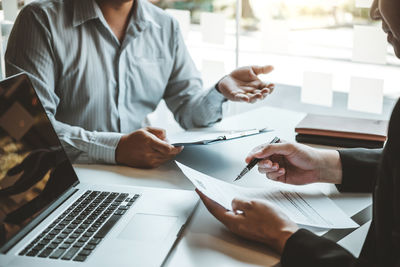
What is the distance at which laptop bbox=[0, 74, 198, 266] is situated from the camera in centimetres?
85

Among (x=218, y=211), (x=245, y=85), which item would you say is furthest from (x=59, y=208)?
(x=245, y=85)

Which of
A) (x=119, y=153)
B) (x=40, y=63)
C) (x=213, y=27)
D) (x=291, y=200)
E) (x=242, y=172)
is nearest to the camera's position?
(x=291, y=200)

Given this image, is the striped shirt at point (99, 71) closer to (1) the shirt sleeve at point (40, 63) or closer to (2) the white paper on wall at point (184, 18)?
(1) the shirt sleeve at point (40, 63)

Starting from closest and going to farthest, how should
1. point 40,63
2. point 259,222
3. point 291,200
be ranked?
point 259,222
point 291,200
point 40,63

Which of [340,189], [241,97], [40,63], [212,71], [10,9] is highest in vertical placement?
[10,9]

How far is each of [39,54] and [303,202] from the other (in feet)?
3.10

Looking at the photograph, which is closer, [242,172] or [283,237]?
[283,237]

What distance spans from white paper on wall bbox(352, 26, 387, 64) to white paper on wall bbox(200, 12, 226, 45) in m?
0.77

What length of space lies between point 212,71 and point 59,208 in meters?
1.86

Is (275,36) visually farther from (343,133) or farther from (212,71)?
(343,133)

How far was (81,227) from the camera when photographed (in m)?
0.93

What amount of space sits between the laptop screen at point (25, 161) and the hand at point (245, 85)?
686mm

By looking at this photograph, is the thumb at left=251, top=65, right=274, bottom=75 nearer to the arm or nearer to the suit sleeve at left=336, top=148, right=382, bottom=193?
the arm

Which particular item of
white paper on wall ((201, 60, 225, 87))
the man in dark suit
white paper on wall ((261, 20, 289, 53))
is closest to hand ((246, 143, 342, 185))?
the man in dark suit
